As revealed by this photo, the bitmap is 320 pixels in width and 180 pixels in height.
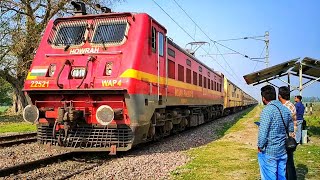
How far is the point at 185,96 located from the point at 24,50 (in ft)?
54.8

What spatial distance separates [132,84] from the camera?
8.29 metres

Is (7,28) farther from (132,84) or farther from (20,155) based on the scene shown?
(132,84)

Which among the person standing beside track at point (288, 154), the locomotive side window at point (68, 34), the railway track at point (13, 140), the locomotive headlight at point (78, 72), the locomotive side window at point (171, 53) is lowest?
the railway track at point (13, 140)

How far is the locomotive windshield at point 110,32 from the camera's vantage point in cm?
918

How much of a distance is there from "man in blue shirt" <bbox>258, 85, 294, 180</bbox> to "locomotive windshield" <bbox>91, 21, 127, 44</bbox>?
513 centimetres

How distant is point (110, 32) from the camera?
933 centimetres

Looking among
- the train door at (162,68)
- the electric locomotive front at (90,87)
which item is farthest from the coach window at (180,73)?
the electric locomotive front at (90,87)

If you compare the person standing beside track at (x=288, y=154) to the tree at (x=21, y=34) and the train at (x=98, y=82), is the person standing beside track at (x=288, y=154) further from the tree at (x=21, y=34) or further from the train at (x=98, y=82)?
the tree at (x=21, y=34)

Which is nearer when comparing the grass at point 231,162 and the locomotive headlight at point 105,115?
the grass at point 231,162

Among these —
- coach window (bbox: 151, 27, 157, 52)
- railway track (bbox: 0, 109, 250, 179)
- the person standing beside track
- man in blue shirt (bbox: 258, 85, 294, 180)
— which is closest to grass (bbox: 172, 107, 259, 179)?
the person standing beside track

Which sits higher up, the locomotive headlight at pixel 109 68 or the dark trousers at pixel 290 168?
the locomotive headlight at pixel 109 68

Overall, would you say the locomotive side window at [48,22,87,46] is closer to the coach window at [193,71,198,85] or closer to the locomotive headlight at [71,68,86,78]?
the locomotive headlight at [71,68,86,78]

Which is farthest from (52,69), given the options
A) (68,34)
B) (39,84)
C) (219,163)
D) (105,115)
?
(219,163)

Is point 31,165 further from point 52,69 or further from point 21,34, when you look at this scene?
point 21,34
